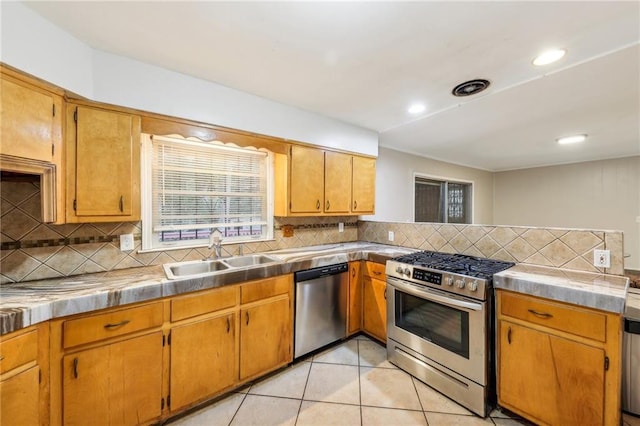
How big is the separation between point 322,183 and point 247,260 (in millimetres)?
1165

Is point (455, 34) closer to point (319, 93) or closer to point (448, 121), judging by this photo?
point (319, 93)

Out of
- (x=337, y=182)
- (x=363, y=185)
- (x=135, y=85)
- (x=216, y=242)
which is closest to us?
(x=135, y=85)

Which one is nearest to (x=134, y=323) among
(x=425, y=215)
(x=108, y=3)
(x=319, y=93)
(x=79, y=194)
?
(x=79, y=194)

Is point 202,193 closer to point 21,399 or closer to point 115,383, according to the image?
point 115,383

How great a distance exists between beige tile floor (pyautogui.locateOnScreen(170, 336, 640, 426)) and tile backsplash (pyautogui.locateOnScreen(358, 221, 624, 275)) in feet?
3.62

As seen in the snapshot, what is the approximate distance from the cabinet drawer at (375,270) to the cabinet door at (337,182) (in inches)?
29.5

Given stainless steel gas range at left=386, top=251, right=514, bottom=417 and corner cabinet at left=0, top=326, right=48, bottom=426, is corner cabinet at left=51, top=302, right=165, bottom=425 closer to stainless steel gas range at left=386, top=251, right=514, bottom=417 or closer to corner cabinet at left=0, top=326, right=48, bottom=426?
corner cabinet at left=0, top=326, right=48, bottom=426

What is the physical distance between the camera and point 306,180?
2.79 m

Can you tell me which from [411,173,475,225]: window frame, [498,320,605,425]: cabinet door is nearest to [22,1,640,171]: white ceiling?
[411,173,475,225]: window frame

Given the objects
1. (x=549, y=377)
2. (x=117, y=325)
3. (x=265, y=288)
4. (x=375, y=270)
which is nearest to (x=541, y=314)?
(x=549, y=377)

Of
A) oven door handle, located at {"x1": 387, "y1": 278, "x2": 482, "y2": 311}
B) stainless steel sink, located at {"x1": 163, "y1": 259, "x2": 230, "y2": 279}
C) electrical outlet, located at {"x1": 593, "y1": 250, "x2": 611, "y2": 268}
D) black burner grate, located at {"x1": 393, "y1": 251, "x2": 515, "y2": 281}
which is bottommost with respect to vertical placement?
oven door handle, located at {"x1": 387, "y1": 278, "x2": 482, "y2": 311}

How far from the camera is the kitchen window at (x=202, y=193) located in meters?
2.19

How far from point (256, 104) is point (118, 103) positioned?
1053mm

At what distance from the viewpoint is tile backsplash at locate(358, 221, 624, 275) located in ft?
5.95
